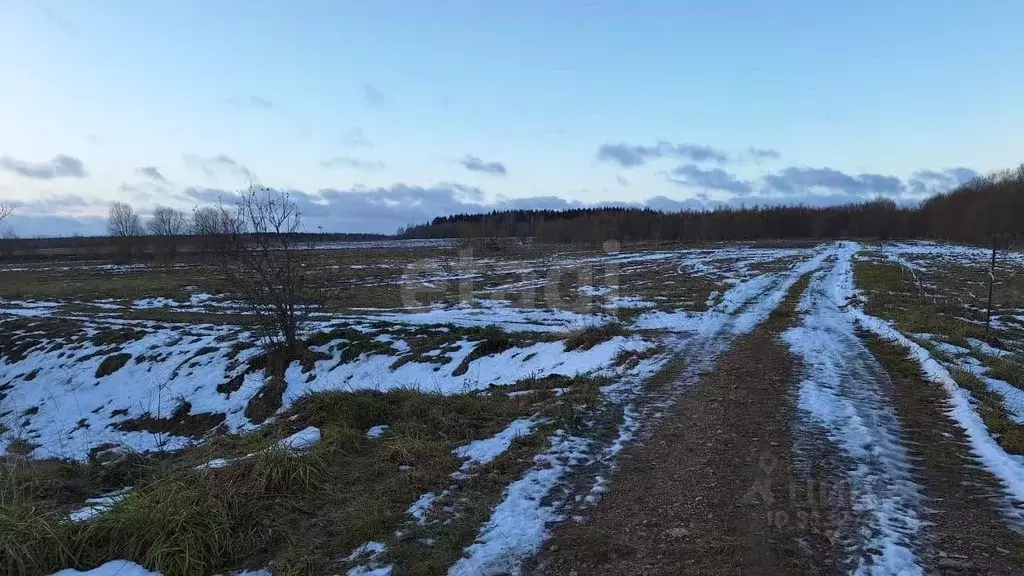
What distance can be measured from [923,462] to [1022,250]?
59.3m

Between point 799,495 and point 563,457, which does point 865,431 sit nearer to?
point 799,495

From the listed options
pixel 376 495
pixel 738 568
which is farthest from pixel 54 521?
pixel 738 568

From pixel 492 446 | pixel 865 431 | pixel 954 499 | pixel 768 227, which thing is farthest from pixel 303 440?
pixel 768 227

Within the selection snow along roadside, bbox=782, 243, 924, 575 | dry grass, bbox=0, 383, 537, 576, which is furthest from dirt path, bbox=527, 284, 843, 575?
dry grass, bbox=0, 383, 537, 576

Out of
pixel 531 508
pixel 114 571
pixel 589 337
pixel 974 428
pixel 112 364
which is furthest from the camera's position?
pixel 112 364

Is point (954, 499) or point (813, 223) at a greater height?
point (813, 223)

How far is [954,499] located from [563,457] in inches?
127

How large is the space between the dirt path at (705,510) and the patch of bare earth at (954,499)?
2.21 feet

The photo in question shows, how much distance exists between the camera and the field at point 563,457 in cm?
378

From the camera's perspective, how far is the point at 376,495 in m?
4.72

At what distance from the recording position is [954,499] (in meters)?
4.44

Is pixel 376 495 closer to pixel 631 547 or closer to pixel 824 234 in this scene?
pixel 631 547

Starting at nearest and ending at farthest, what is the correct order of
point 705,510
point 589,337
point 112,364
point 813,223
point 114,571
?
point 114,571
point 705,510
point 589,337
point 112,364
point 813,223

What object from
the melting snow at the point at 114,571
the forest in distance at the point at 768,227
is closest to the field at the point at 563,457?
the melting snow at the point at 114,571
